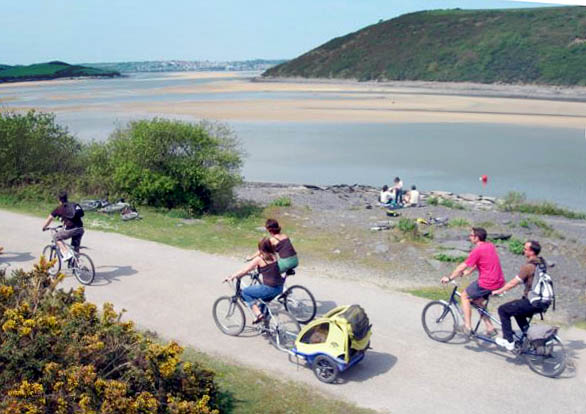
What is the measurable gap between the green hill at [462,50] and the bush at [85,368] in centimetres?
9729

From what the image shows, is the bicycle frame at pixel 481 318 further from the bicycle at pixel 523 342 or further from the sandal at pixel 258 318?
the sandal at pixel 258 318

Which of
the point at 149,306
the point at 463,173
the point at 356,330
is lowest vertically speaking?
the point at 463,173

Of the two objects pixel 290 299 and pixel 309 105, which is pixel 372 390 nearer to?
pixel 290 299

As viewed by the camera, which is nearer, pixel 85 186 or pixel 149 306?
pixel 149 306

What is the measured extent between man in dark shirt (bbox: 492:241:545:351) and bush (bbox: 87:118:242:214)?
486 inches

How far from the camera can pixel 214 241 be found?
15.3 meters

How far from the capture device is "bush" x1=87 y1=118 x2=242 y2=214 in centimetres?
1923

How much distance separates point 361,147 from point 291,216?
22.1 m

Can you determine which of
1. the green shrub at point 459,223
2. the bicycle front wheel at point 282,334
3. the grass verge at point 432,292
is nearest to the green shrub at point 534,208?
the green shrub at point 459,223

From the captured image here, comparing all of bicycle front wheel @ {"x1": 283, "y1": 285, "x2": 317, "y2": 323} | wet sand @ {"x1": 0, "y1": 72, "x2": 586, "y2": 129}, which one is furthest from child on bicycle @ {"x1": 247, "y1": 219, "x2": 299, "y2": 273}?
wet sand @ {"x1": 0, "y1": 72, "x2": 586, "y2": 129}

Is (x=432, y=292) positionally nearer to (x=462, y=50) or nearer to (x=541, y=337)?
(x=541, y=337)

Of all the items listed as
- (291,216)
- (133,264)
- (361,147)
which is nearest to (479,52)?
(361,147)

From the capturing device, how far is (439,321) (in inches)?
356

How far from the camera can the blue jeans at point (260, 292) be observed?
862 centimetres
